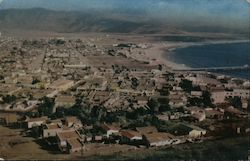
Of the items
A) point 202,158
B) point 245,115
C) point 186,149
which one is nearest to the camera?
point 202,158

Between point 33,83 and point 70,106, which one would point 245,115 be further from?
point 33,83

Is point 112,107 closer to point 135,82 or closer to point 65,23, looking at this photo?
point 135,82

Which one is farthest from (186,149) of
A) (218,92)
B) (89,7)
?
(89,7)

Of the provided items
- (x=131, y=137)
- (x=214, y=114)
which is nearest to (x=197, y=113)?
(x=214, y=114)

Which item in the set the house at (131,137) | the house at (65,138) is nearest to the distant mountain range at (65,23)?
the house at (131,137)

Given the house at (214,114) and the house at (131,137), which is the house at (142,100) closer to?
the house at (214,114)

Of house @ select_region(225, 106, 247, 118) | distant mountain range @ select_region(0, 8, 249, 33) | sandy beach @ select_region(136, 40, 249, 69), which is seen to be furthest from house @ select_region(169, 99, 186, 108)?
distant mountain range @ select_region(0, 8, 249, 33)
